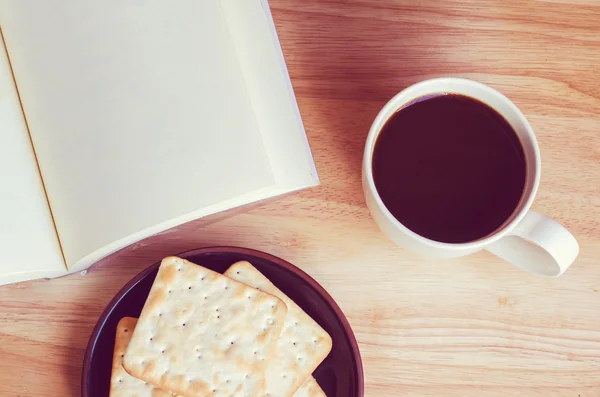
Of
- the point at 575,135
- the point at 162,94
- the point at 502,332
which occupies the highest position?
the point at 162,94

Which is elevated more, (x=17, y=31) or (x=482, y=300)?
(x=17, y=31)

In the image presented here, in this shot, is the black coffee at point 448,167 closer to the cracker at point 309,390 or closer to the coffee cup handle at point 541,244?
the coffee cup handle at point 541,244

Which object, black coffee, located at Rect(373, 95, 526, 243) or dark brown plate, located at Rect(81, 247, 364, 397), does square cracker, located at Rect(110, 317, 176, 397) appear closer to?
dark brown plate, located at Rect(81, 247, 364, 397)

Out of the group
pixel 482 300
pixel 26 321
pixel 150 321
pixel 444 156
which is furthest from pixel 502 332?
pixel 26 321

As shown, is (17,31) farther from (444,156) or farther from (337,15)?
(444,156)

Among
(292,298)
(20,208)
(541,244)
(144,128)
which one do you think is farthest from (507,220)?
(20,208)

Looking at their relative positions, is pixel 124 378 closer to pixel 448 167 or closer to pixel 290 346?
pixel 290 346

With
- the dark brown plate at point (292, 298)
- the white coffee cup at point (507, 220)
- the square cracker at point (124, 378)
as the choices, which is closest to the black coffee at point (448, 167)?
the white coffee cup at point (507, 220)
